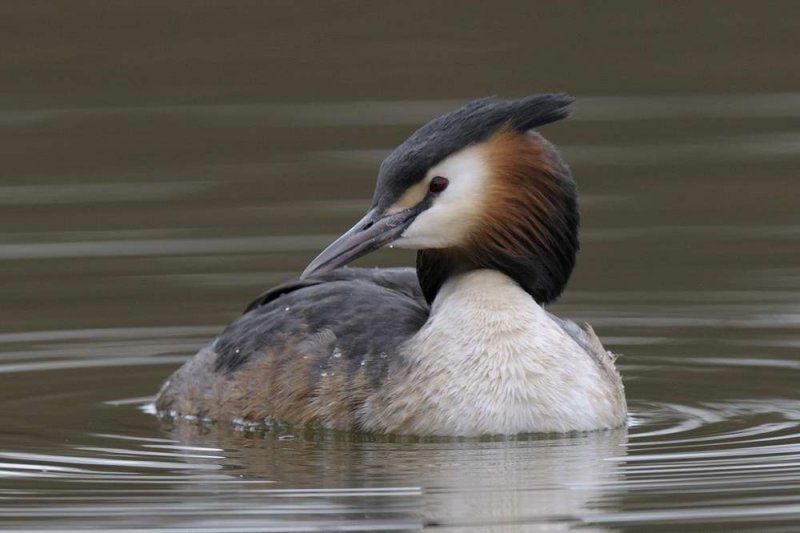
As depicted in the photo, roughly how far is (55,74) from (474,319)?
35.1 feet

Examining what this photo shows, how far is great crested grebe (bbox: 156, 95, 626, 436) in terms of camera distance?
38.4 ft

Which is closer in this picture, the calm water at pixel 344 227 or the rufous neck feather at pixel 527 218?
the calm water at pixel 344 227

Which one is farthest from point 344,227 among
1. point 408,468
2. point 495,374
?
point 408,468

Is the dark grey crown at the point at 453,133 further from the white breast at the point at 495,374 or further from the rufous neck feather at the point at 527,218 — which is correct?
the white breast at the point at 495,374

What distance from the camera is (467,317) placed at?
11.9 metres

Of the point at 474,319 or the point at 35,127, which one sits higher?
the point at 35,127

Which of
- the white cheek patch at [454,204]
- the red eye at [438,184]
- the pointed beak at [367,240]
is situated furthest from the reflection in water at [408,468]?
the red eye at [438,184]

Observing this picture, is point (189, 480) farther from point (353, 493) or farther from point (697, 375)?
point (697, 375)

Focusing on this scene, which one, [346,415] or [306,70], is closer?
[346,415]

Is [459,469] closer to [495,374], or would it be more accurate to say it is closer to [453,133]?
[495,374]

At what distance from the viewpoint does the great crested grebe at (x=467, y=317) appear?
1170 centimetres

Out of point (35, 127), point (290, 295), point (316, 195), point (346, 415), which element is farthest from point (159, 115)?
point (346, 415)

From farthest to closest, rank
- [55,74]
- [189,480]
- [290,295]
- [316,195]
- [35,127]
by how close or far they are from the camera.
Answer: [55,74] → [35,127] → [316,195] → [290,295] → [189,480]

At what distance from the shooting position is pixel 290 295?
517 inches
